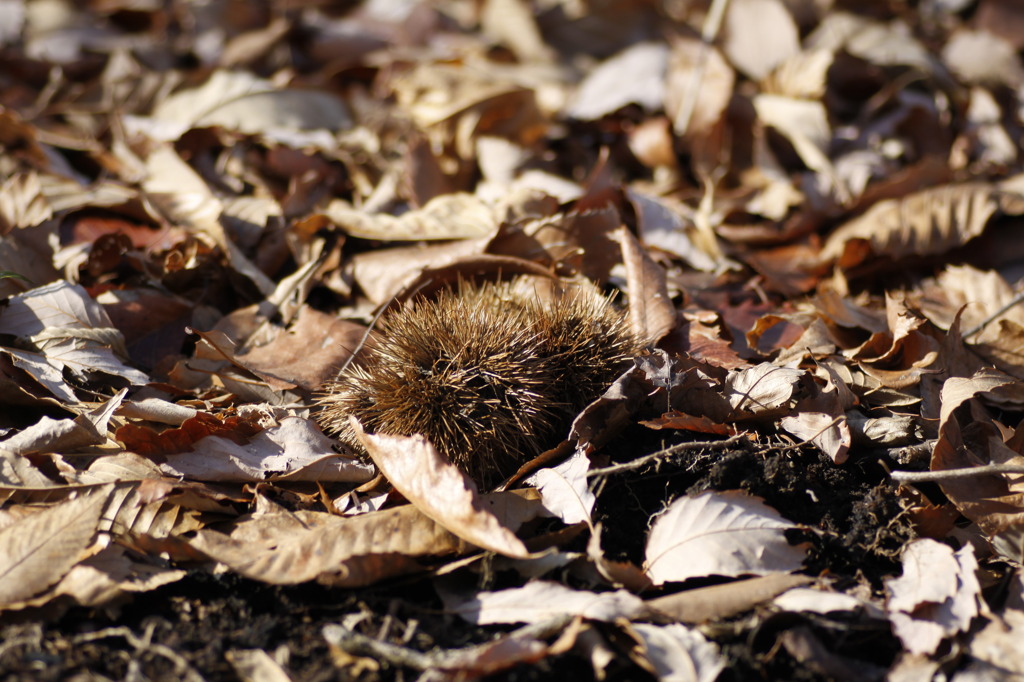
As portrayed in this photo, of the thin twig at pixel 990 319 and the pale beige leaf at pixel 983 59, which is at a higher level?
the pale beige leaf at pixel 983 59

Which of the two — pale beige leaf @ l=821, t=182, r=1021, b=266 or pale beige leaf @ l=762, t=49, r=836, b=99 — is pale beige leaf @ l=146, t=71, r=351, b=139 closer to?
pale beige leaf @ l=762, t=49, r=836, b=99

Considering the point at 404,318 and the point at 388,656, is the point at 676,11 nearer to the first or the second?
the point at 404,318

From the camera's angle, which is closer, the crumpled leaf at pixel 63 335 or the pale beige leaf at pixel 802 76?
the crumpled leaf at pixel 63 335

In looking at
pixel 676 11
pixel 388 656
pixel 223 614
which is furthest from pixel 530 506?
pixel 676 11

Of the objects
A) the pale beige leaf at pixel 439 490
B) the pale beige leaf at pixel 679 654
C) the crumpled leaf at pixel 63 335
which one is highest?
the crumpled leaf at pixel 63 335

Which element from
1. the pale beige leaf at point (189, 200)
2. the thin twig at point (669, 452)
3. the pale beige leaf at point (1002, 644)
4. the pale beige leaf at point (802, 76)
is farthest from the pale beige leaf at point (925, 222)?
the pale beige leaf at point (189, 200)

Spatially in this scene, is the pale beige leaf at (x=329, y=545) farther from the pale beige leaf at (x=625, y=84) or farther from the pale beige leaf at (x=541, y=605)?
the pale beige leaf at (x=625, y=84)

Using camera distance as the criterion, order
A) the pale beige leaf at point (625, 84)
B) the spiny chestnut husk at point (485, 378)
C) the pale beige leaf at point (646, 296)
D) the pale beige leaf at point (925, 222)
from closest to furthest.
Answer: the spiny chestnut husk at point (485, 378) < the pale beige leaf at point (646, 296) < the pale beige leaf at point (925, 222) < the pale beige leaf at point (625, 84)
